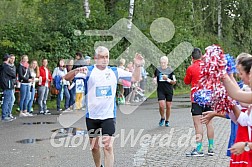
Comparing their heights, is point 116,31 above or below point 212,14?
below

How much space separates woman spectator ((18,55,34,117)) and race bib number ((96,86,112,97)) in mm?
9290

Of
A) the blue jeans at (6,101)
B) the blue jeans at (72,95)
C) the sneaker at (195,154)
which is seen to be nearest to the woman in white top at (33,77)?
the blue jeans at (6,101)

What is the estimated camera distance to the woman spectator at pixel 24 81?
17.0 meters

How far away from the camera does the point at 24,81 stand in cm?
1714

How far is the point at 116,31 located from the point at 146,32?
3.28 m

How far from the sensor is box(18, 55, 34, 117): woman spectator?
17.0 meters

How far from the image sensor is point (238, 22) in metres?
45.1

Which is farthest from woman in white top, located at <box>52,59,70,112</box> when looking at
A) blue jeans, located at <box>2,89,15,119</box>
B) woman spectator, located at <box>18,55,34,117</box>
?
blue jeans, located at <box>2,89,15,119</box>

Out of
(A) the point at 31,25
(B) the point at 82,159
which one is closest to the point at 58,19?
(A) the point at 31,25

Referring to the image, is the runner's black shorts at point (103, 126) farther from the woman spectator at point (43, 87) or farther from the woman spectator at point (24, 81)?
the woman spectator at point (43, 87)

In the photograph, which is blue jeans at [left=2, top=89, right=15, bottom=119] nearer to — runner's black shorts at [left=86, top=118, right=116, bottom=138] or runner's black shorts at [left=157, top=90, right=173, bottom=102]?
runner's black shorts at [left=157, top=90, right=173, bottom=102]

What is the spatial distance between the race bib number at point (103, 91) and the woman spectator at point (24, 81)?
30.5 feet

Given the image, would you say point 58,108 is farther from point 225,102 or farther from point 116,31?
point 225,102

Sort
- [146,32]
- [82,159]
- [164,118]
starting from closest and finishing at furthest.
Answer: [82,159], [164,118], [146,32]
